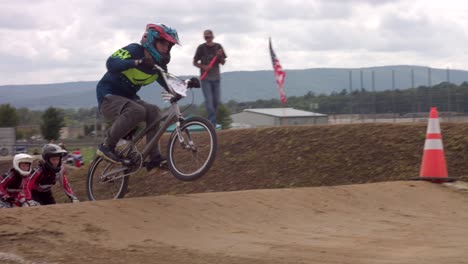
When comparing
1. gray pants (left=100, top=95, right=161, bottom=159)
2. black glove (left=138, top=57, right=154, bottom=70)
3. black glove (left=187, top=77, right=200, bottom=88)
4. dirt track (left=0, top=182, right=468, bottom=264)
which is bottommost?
dirt track (left=0, top=182, right=468, bottom=264)

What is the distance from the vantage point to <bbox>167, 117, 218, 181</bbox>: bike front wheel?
752cm

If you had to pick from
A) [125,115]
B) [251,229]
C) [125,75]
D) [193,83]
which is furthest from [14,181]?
[251,229]

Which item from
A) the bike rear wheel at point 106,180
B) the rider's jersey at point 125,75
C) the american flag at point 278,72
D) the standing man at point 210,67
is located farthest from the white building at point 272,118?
the rider's jersey at point 125,75

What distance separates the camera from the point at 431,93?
23469 millimetres

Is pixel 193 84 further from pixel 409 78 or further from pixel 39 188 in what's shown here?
pixel 409 78

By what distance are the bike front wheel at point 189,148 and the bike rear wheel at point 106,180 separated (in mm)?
855

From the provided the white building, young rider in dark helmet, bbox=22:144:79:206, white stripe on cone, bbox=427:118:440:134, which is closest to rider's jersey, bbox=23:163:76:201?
young rider in dark helmet, bbox=22:144:79:206

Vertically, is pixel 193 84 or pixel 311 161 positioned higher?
pixel 193 84

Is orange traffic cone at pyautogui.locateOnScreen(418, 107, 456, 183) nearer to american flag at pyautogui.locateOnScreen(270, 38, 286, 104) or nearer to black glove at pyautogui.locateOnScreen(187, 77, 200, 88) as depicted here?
black glove at pyautogui.locateOnScreen(187, 77, 200, 88)

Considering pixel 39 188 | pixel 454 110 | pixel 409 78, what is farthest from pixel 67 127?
pixel 39 188

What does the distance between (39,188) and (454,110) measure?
16931 mm

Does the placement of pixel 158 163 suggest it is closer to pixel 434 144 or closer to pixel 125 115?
pixel 125 115

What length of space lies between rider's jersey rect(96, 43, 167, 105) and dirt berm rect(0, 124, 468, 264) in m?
1.37

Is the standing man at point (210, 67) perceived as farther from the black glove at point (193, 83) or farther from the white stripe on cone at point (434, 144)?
the black glove at point (193, 83)
